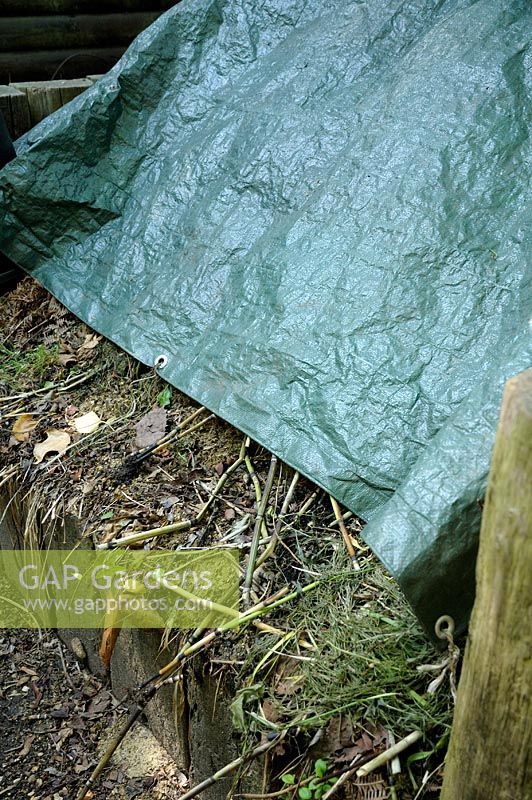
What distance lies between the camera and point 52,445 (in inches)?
118

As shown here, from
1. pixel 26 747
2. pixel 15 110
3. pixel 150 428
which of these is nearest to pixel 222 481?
pixel 150 428

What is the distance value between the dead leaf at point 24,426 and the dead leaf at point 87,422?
0.17 meters

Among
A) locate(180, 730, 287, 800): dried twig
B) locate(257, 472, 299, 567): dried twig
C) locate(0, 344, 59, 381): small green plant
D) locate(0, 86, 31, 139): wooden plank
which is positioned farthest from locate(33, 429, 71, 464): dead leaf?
locate(0, 86, 31, 139): wooden plank

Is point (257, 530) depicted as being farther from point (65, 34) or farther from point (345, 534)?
point (65, 34)

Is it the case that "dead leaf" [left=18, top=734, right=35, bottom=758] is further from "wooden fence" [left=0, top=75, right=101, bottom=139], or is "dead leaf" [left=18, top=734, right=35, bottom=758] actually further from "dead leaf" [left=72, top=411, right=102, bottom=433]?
"wooden fence" [left=0, top=75, right=101, bottom=139]

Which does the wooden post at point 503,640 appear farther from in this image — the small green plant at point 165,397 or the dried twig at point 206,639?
the small green plant at point 165,397

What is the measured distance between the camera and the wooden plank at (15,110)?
4086 mm

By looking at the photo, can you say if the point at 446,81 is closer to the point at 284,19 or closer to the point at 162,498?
the point at 284,19

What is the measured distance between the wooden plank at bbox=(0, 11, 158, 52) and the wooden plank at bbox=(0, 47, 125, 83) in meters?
0.04

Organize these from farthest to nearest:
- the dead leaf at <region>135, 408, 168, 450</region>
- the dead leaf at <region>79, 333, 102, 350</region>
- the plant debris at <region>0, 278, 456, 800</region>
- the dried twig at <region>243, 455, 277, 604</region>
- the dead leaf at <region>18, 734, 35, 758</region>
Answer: the dead leaf at <region>79, 333, 102, 350</region> → the dead leaf at <region>135, 408, 168, 450</region> → the dead leaf at <region>18, 734, 35, 758</region> → the dried twig at <region>243, 455, 277, 604</region> → the plant debris at <region>0, 278, 456, 800</region>

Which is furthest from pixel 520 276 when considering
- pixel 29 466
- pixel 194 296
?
pixel 29 466

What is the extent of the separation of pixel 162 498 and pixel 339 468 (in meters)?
0.67

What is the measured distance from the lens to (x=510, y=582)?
4.14ft

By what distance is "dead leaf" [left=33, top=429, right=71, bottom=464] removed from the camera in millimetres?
2963
